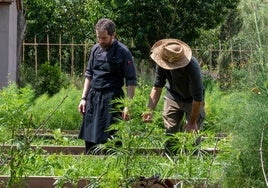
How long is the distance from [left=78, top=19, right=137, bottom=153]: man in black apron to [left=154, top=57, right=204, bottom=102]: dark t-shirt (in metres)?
0.67

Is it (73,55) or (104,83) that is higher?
(104,83)

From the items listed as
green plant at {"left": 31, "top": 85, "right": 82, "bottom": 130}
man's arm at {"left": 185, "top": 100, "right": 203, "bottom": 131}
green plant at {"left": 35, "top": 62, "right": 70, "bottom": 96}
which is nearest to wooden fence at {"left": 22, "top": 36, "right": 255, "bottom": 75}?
green plant at {"left": 35, "top": 62, "right": 70, "bottom": 96}

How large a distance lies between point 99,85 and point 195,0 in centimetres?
1621

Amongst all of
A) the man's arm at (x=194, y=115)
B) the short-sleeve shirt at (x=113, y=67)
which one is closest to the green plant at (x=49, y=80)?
the short-sleeve shirt at (x=113, y=67)

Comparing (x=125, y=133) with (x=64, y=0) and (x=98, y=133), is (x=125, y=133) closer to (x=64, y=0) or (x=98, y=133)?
(x=98, y=133)

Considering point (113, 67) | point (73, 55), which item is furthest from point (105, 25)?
point (73, 55)

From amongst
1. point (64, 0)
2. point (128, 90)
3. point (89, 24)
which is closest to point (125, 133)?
point (128, 90)

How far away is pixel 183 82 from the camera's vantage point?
27.4 ft

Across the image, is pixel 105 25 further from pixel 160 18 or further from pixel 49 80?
pixel 160 18

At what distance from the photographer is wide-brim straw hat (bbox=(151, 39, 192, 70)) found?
8.11 m

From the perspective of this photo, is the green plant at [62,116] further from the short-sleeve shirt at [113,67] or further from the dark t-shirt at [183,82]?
the dark t-shirt at [183,82]

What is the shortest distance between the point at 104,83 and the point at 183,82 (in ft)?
4.55

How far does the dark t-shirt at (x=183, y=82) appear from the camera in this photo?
8.10 metres

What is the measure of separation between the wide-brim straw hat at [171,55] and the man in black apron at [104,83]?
823 mm
